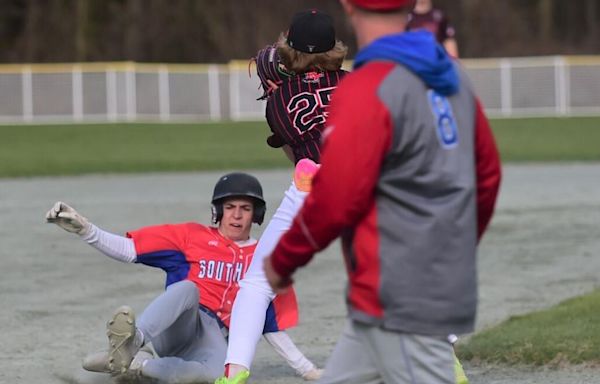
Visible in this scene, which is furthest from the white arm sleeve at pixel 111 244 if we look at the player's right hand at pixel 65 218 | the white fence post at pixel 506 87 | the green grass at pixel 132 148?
the white fence post at pixel 506 87

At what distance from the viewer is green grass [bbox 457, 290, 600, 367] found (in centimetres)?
621

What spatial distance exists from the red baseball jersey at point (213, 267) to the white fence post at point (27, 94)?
32.1 metres

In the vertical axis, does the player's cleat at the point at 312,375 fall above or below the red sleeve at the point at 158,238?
→ below

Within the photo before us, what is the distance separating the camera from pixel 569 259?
9656mm

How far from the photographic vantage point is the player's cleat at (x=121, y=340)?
532 cm

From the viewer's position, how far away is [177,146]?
80.0ft

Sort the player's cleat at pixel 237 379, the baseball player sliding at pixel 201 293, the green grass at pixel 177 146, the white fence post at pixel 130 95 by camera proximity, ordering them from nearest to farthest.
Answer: the player's cleat at pixel 237 379 < the baseball player sliding at pixel 201 293 < the green grass at pixel 177 146 < the white fence post at pixel 130 95

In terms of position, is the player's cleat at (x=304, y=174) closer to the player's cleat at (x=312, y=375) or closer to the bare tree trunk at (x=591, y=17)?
the player's cleat at (x=312, y=375)

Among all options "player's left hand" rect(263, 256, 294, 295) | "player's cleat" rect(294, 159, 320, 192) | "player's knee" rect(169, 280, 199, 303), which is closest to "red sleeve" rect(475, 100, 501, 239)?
"player's left hand" rect(263, 256, 294, 295)

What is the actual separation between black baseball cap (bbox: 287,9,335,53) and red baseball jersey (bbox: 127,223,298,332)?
1.08m

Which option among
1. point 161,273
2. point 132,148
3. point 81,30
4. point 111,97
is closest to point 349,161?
point 161,273

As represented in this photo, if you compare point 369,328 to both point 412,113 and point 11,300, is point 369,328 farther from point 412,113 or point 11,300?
point 11,300

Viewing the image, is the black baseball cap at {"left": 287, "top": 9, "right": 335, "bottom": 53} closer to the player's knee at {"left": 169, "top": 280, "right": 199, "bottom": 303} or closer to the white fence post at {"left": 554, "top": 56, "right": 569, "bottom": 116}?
the player's knee at {"left": 169, "top": 280, "right": 199, "bottom": 303}

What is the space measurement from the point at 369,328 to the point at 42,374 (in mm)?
3074
